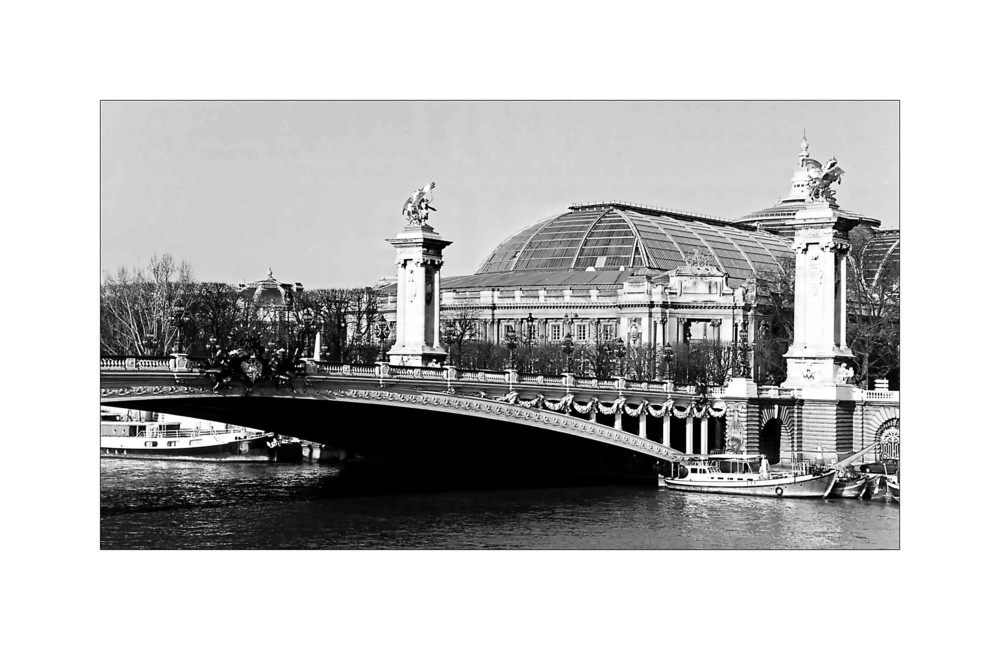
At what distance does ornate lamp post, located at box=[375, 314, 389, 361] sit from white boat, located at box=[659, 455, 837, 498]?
11.9 m

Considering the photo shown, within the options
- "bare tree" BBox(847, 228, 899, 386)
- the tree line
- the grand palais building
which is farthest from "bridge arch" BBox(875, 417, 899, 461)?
the grand palais building

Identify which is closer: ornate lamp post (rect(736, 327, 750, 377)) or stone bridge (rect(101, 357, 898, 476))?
stone bridge (rect(101, 357, 898, 476))

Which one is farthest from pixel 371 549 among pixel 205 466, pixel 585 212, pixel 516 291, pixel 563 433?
pixel 585 212

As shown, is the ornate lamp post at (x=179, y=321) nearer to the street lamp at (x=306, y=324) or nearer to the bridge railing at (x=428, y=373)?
the bridge railing at (x=428, y=373)

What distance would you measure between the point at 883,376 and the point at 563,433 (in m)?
11.0

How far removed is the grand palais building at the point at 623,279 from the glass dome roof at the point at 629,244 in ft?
0.13

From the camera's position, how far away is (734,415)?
40.2 metres

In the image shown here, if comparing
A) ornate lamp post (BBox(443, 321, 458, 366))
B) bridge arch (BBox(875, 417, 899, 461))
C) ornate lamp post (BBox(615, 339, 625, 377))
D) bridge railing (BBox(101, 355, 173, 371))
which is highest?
ornate lamp post (BBox(443, 321, 458, 366))

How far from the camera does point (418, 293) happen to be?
45.1 metres

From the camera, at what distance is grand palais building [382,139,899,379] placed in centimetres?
6794

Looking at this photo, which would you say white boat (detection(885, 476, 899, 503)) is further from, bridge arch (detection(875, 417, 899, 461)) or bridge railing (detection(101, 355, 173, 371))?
bridge railing (detection(101, 355, 173, 371))

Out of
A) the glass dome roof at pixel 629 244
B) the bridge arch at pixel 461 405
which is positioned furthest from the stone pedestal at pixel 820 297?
the glass dome roof at pixel 629 244

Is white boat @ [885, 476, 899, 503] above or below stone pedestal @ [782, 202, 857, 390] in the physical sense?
below

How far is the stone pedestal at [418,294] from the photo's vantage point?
44.3m
